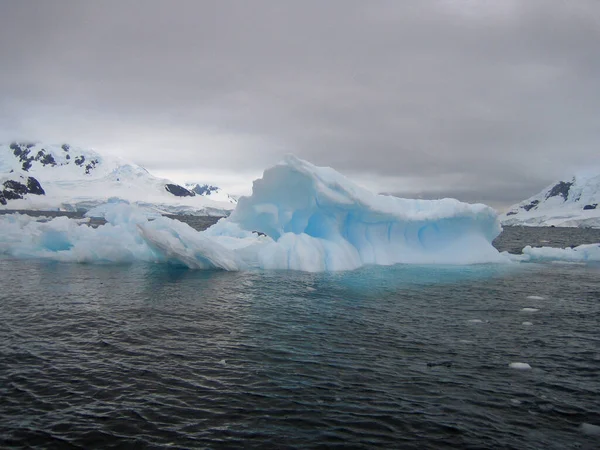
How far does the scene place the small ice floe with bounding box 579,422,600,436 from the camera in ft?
23.7

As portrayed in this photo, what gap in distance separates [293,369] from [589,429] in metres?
5.48

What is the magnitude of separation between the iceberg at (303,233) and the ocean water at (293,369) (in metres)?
7.46

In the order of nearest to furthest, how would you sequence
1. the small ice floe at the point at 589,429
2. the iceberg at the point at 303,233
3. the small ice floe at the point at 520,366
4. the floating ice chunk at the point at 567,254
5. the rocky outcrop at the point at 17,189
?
the small ice floe at the point at 589,429 < the small ice floe at the point at 520,366 < the iceberg at the point at 303,233 < the floating ice chunk at the point at 567,254 < the rocky outcrop at the point at 17,189

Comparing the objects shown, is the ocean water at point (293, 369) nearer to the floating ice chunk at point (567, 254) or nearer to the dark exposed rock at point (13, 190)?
the floating ice chunk at point (567, 254)

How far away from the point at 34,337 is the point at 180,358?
4271 millimetres

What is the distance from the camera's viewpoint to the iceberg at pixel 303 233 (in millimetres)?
26406

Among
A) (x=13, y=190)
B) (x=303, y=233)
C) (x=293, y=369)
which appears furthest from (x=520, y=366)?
(x=13, y=190)

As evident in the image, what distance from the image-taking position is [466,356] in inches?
428

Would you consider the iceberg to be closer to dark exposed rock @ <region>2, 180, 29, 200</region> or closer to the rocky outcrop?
the rocky outcrop

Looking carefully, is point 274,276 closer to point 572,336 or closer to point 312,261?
point 312,261

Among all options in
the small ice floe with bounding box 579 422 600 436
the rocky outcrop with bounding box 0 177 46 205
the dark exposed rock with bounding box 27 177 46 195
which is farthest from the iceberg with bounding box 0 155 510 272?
the dark exposed rock with bounding box 27 177 46 195

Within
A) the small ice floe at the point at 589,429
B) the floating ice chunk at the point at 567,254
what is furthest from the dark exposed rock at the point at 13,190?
the small ice floe at the point at 589,429

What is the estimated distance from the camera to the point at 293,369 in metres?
9.82

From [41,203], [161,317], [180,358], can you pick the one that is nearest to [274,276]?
[161,317]
